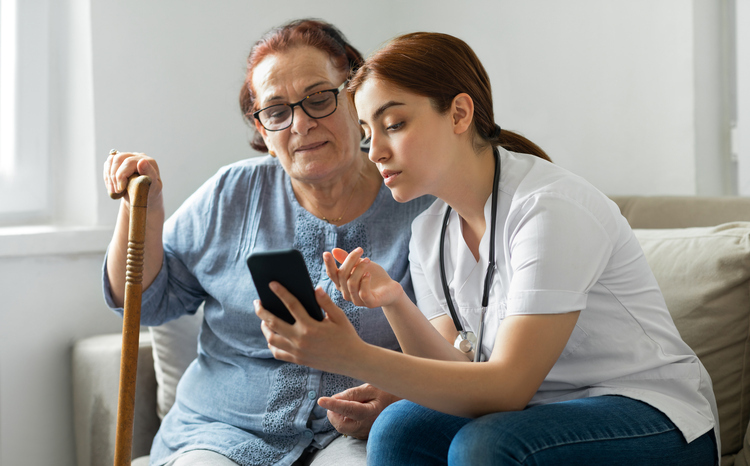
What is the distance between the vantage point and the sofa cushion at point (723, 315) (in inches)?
50.0

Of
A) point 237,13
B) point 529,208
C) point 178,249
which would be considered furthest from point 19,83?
point 529,208

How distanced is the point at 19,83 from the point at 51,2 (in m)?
Result: 0.26

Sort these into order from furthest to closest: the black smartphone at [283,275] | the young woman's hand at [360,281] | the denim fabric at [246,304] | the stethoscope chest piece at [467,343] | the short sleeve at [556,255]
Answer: the denim fabric at [246,304] → the stethoscope chest piece at [467,343] → the young woman's hand at [360,281] → the short sleeve at [556,255] → the black smartphone at [283,275]

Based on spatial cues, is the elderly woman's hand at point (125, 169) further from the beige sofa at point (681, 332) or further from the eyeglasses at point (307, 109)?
the beige sofa at point (681, 332)

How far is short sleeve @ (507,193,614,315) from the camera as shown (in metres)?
0.93

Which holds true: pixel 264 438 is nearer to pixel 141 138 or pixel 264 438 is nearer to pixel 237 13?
pixel 141 138

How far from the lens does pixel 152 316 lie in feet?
4.83

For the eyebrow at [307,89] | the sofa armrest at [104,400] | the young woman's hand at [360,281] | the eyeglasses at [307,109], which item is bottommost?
the sofa armrest at [104,400]

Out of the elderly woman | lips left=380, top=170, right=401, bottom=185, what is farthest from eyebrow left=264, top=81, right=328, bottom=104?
lips left=380, top=170, right=401, bottom=185

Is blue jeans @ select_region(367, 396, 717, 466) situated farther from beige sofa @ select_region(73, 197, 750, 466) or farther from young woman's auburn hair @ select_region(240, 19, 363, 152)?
young woman's auburn hair @ select_region(240, 19, 363, 152)

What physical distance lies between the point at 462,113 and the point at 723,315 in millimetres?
678

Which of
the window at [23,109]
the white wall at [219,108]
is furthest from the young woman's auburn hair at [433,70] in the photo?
the window at [23,109]

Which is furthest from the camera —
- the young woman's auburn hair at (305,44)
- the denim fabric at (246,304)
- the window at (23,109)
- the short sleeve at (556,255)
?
the window at (23,109)

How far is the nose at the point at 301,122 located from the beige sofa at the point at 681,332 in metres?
0.61
